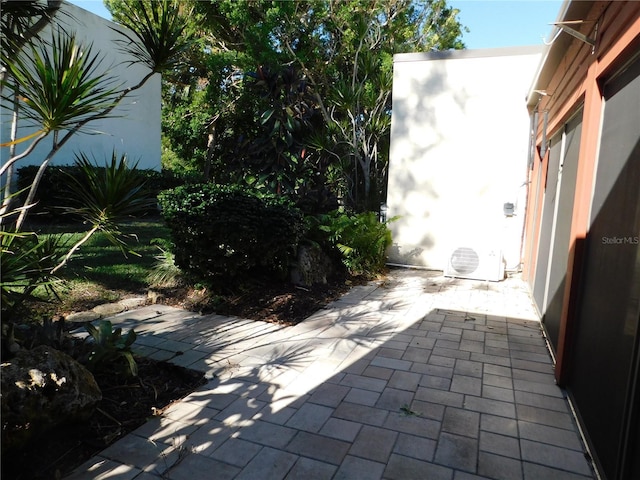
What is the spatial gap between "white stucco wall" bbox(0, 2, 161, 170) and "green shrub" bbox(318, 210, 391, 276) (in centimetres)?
652

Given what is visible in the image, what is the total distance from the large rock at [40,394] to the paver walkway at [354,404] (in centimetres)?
30

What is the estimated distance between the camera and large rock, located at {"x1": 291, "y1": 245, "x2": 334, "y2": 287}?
225 inches

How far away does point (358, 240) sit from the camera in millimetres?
6523

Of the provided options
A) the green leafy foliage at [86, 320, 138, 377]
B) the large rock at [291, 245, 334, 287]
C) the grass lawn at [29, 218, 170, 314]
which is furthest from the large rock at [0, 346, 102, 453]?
the large rock at [291, 245, 334, 287]

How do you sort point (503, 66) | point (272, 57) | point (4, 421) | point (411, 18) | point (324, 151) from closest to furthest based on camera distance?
point (4, 421) < point (503, 66) < point (324, 151) < point (272, 57) < point (411, 18)

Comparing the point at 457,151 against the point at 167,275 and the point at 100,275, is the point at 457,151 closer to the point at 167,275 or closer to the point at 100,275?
the point at 167,275

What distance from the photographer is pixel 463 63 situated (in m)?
6.92

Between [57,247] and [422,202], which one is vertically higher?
[422,202]

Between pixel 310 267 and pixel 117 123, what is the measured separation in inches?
371

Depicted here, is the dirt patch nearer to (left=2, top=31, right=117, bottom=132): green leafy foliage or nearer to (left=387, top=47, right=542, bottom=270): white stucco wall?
(left=2, top=31, right=117, bottom=132): green leafy foliage

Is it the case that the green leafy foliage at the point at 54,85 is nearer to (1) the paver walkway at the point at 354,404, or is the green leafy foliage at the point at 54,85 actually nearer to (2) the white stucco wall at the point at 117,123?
(1) the paver walkway at the point at 354,404

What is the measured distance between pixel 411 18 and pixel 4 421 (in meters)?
14.5

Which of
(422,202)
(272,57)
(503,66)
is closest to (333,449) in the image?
(422,202)

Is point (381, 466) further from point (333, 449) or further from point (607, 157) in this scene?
point (607, 157)
